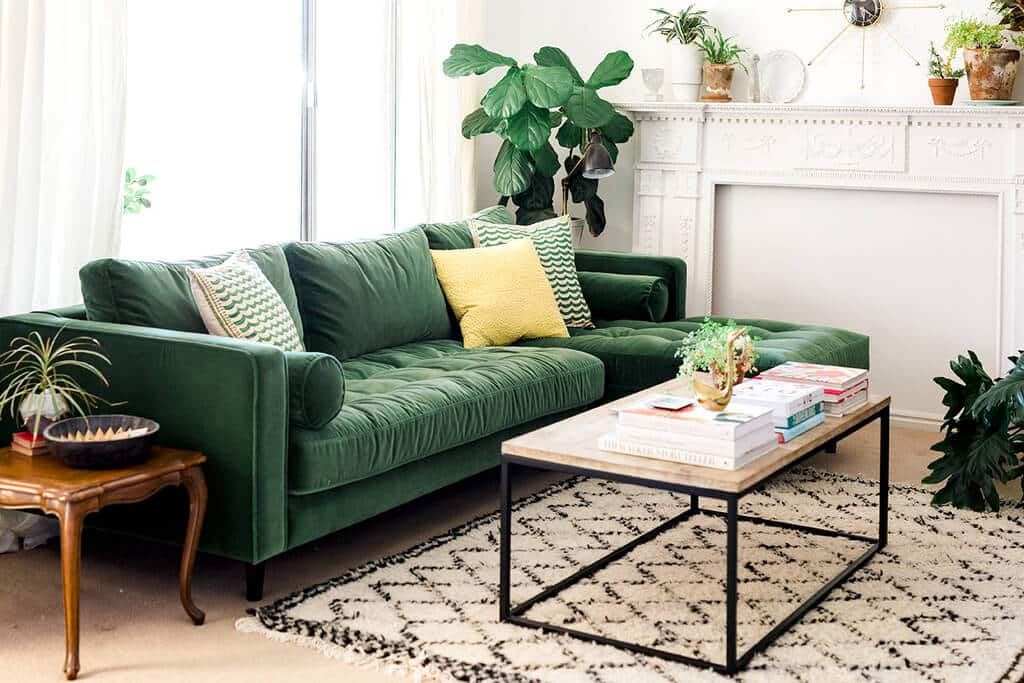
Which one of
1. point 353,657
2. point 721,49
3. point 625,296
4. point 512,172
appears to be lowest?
point 353,657

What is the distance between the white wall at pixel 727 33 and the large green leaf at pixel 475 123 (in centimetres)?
52

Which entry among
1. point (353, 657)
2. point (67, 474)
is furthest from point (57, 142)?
point (353, 657)

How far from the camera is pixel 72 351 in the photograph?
327cm

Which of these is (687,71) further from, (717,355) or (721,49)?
(717,355)

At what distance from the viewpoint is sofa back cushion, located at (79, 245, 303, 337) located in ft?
11.5

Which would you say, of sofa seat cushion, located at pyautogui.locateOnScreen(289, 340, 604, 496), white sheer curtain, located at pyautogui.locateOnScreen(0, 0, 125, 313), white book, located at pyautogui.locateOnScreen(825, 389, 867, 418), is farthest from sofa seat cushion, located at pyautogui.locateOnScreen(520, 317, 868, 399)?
white sheer curtain, located at pyautogui.locateOnScreen(0, 0, 125, 313)

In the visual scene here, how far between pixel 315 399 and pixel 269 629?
0.57 m

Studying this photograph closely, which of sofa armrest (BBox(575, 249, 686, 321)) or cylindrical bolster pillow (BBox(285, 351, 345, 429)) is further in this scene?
sofa armrest (BBox(575, 249, 686, 321))

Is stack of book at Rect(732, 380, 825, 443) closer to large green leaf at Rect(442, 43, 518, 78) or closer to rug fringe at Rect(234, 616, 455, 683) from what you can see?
rug fringe at Rect(234, 616, 455, 683)

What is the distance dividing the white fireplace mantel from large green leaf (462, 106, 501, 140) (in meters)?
0.63

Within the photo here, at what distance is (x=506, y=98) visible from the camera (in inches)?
216

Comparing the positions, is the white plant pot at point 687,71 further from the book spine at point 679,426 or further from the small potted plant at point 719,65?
the book spine at point 679,426

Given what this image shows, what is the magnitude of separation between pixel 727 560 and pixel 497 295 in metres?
2.06

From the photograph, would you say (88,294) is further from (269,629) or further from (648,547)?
(648,547)
